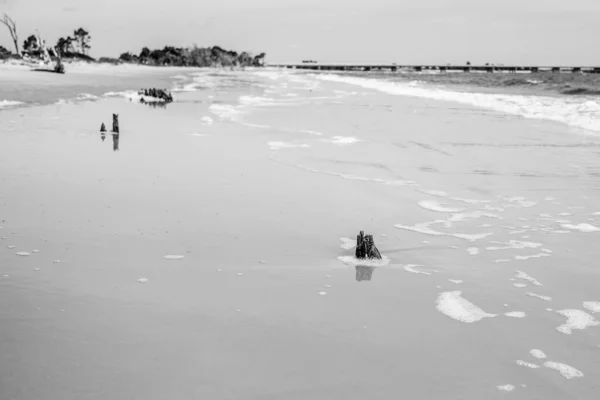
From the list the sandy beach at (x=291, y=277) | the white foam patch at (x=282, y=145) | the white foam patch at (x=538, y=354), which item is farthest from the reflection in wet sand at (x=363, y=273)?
the white foam patch at (x=282, y=145)

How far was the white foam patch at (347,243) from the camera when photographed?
5657 millimetres

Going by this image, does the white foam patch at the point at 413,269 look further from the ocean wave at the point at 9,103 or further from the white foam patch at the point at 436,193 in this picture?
the ocean wave at the point at 9,103

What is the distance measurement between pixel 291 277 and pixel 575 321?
223cm

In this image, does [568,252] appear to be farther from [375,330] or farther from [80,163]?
[80,163]

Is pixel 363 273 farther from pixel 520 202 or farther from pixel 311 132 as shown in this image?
pixel 311 132

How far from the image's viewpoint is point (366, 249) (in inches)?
206

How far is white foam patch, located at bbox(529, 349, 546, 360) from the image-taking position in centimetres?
352

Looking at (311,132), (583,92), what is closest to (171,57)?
(583,92)

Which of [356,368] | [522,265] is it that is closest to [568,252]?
[522,265]

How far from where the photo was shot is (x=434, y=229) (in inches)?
249

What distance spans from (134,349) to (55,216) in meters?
3.42

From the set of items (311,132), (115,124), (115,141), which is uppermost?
(115,124)

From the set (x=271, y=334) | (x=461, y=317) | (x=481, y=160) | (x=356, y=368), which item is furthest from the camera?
(x=481, y=160)

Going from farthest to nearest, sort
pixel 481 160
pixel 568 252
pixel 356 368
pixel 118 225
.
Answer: pixel 481 160
pixel 118 225
pixel 568 252
pixel 356 368
